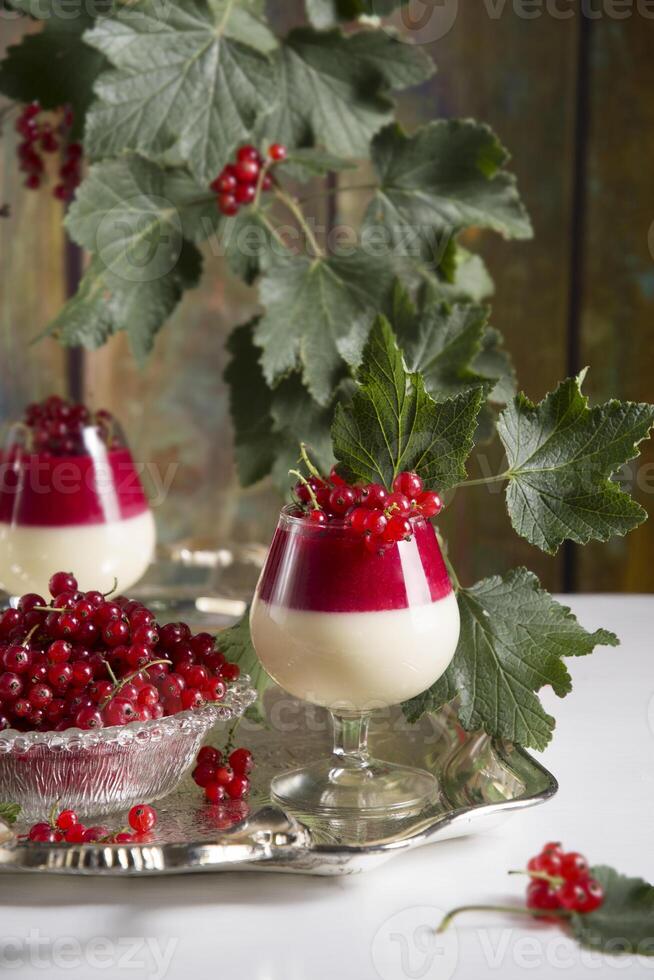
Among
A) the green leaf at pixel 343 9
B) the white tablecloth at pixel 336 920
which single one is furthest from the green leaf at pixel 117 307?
the white tablecloth at pixel 336 920

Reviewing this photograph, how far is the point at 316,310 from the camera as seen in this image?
105 centimetres

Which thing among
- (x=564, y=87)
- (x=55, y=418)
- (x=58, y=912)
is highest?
(x=564, y=87)

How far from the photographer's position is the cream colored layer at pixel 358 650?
0.70m

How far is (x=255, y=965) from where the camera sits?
0.54 m

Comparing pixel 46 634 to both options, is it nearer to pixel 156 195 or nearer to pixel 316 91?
pixel 156 195

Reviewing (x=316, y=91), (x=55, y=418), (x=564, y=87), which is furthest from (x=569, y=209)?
(x=55, y=418)

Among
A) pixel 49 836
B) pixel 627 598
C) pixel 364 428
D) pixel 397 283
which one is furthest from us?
pixel 627 598

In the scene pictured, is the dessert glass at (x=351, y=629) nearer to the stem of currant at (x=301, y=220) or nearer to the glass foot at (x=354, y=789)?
the glass foot at (x=354, y=789)

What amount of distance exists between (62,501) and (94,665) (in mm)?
344

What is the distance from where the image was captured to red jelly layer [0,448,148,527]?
1.04 metres

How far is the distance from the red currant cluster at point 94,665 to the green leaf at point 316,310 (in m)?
0.32

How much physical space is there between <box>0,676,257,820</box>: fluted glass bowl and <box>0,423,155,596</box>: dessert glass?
1.14ft

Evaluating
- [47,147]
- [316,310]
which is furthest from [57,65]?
[316,310]

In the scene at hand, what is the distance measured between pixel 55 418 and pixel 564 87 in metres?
1.01
